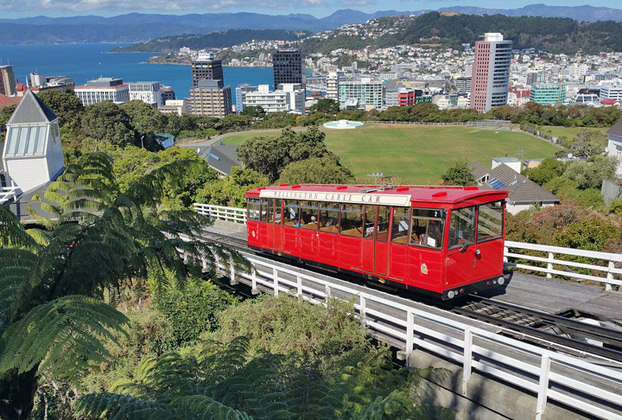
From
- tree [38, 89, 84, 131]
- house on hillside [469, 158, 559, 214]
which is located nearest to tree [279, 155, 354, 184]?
house on hillside [469, 158, 559, 214]

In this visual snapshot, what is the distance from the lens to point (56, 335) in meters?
4.87

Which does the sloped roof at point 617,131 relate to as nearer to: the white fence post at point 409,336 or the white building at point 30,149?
the white building at point 30,149

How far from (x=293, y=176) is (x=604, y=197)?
1103 inches

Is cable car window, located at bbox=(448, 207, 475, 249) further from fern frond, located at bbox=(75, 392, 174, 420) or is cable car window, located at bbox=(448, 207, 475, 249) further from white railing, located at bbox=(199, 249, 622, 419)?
fern frond, located at bbox=(75, 392, 174, 420)

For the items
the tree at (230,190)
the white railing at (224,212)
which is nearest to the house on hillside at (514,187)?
the tree at (230,190)

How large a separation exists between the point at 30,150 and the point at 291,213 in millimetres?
22437

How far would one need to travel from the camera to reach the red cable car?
11.9m

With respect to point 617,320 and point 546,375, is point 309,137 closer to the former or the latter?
point 617,320

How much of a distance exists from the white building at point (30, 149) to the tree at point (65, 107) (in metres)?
38.7

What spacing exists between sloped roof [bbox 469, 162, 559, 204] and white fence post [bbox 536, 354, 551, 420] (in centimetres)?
4402

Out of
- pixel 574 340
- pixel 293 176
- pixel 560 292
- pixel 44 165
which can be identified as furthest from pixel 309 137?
pixel 574 340

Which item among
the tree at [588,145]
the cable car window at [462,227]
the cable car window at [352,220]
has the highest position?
the cable car window at [462,227]

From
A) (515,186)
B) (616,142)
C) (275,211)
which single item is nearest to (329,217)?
(275,211)

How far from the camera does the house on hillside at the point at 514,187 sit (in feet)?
170
